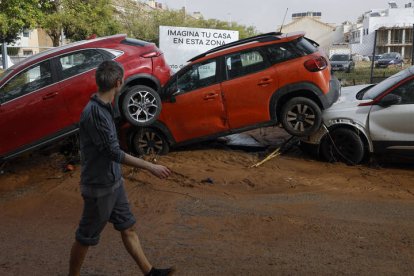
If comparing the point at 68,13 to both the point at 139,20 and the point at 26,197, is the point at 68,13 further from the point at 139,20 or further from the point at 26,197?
the point at 26,197

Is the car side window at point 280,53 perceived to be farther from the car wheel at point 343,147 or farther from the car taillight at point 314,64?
the car wheel at point 343,147

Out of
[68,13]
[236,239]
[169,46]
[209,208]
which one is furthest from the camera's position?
[68,13]

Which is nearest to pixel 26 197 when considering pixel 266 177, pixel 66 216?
pixel 66 216

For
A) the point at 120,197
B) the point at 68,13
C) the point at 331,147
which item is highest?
the point at 68,13

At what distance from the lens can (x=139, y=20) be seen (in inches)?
1622

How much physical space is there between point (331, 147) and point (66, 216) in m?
4.16

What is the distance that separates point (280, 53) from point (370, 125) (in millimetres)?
1807

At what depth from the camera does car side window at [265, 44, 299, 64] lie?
7.93 m

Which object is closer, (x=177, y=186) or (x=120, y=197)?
(x=120, y=197)

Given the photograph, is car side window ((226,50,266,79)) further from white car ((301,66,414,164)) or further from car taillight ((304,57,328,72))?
white car ((301,66,414,164))

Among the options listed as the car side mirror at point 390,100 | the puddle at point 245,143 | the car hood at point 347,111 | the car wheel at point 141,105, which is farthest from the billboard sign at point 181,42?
the car side mirror at point 390,100

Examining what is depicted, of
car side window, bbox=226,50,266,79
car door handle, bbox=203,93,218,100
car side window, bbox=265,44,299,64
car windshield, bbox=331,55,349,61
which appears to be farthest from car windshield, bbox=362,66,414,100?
car windshield, bbox=331,55,349,61

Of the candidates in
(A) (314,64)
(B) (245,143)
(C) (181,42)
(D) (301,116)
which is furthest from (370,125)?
(C) (181,42)

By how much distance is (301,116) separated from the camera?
Answer: 7.90 m
